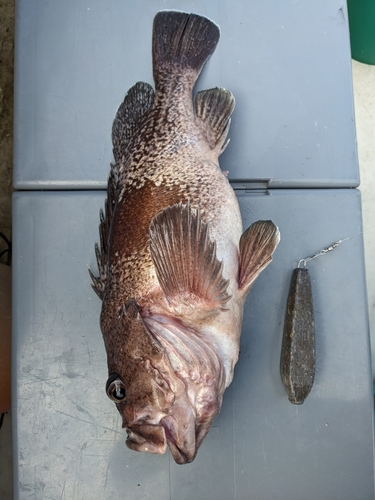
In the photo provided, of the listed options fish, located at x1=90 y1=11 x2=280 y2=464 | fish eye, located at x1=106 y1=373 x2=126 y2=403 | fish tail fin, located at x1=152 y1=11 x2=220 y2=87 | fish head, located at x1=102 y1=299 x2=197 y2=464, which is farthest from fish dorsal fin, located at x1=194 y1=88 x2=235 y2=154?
fish eye, located at x1=106 y1=373 x2=126 y2=403

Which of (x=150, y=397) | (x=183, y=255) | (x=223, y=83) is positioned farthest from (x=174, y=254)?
(x=223, y=83)

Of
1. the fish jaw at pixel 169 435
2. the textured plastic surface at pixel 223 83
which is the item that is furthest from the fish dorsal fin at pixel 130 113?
the fish jaw at pixel 169 435

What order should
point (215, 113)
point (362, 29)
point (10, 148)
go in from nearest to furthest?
1. point (215, 113)
2. point (362, 29)
3. point (10, 148)

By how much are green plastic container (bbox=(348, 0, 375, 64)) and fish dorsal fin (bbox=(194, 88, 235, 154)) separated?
0.93 m

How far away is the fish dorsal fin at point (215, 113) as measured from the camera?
152 cm

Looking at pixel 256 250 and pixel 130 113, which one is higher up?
pixel 130 113

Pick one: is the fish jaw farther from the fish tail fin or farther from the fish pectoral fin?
the fish tail fin

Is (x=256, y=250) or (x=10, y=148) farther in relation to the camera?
(x=10, y=148)

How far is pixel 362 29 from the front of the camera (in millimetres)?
2008

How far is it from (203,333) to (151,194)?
468mm

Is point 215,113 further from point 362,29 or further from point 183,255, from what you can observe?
point 362,29

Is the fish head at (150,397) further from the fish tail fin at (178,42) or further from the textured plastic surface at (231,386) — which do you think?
the fish tail fin at (178,42)

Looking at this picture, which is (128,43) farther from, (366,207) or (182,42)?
(366,207)

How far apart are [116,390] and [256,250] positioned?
1.96ft
